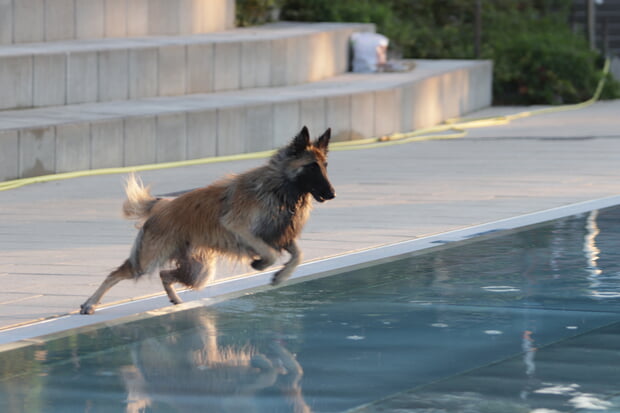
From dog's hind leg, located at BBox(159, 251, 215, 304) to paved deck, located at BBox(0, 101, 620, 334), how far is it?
1.30ft

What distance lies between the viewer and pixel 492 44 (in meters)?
29.5

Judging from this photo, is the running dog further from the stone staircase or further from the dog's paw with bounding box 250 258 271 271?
the stone staircase

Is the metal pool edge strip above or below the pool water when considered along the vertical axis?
below

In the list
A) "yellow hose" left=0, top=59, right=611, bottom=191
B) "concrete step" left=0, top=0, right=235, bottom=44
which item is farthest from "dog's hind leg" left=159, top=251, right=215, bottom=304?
"concrete step" left=0, top=0, right=235, bottom=44

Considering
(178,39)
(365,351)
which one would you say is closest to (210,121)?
(178,39)

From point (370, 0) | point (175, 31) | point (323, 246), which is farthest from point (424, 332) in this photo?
point (370, 0)

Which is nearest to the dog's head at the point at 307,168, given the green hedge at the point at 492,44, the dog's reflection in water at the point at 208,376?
the dog's reflection in water at the point at 208,376

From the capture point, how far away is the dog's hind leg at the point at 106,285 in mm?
8078

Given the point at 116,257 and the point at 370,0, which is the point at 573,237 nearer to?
the point at 116,257

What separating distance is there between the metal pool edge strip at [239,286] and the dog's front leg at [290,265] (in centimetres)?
50

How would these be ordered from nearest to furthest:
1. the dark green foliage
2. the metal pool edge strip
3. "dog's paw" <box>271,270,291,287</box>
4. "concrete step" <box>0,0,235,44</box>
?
the metal pool edge strip
"dog's paw" <box>271,270,291,287</box>
"concrete step" <box>0,0,235,44</box>
the dark green foliage

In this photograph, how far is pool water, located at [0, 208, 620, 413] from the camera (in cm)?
607

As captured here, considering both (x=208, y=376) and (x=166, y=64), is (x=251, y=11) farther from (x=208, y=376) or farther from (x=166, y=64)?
(x=208, y=376)

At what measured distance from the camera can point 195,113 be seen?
1747 centimetres
